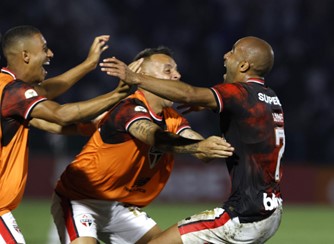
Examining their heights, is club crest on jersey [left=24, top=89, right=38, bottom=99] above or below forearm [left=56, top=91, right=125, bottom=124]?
above

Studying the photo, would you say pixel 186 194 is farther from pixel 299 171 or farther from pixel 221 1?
pixel 221 1

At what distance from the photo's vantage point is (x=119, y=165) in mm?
7145

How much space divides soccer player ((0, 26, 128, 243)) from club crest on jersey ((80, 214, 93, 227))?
815 mm

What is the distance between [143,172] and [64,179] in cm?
74

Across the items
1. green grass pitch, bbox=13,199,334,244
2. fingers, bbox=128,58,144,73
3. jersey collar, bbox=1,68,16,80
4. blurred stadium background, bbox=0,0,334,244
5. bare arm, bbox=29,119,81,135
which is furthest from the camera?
blurred stadium background, bbox=0,0,334,244

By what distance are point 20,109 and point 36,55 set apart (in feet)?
2.30

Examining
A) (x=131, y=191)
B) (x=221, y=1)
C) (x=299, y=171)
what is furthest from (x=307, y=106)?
(x=131, y=191)

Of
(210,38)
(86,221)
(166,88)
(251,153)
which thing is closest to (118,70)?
(166,88)

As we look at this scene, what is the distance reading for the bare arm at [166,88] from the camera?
20.0 ft

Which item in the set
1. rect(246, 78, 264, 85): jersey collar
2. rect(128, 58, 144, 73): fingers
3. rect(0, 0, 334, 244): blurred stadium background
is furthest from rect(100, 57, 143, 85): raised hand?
rect(0, 0, 334, 244): blurred stadium background

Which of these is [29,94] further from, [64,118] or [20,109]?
[64,118]

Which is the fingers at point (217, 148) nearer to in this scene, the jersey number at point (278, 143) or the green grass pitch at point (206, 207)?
the jersey number at point (278, 143)

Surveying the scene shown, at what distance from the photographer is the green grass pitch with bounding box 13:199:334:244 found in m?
12.7

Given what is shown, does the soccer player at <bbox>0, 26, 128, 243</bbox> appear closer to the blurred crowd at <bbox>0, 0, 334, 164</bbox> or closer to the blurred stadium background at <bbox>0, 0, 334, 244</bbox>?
the blurred stadium background at <bbox>0, 0, 334, 244</bbox>
